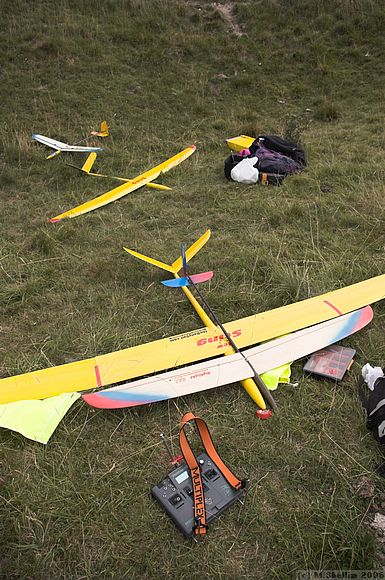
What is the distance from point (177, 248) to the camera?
6.55 m

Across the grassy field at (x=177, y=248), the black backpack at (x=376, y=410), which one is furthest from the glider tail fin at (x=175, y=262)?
the black backpack at (x=376, y=410)

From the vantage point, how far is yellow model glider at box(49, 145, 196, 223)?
24.8 feet

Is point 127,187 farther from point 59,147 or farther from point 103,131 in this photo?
point 103,131

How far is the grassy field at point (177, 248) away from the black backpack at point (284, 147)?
0.37 m

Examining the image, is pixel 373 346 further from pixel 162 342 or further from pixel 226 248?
pixel 226 248

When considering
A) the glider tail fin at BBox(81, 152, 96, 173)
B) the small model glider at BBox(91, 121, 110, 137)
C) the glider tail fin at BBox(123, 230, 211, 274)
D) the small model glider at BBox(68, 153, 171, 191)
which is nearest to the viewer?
the glider tail fin at BBox(123, 230, 211, 274)

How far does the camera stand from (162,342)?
4.55 meters

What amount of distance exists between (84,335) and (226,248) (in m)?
2.47

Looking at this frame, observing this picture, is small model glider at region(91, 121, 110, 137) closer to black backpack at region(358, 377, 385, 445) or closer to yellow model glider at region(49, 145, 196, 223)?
yellow model glider at region(49, 145, 196, 223)

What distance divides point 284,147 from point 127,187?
10.5ft

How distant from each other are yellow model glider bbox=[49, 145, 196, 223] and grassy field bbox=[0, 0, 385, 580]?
22 centimetres

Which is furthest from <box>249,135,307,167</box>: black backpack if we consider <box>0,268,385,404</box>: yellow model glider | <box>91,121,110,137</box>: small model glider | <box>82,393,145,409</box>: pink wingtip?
<box>82,393,145,409</box>: pink wingtip

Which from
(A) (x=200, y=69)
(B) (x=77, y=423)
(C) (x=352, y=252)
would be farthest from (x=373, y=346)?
(A) (x=200, y=69)

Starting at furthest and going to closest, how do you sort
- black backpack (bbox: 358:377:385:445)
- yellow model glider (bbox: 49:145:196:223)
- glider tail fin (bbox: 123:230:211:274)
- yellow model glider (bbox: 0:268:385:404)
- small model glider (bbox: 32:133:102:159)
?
small model glider (bbox: 32:133:102:159), yellow model glider (bbox: 49:145:196:223), glider tail fin (bbox: 123:230:211:274), yellow model glider (bbox: 0:268:385:404), black backpack (bbox: 358:377:385:445)
